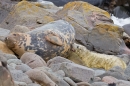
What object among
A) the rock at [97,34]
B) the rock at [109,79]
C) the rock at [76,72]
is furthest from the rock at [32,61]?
the rock at [97,34]

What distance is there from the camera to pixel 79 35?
858 cm

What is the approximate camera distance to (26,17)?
897 cm

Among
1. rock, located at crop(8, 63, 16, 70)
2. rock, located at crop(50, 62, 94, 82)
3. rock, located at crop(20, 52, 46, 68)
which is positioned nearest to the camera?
rock, located at crop(8, 63, 16, 70)

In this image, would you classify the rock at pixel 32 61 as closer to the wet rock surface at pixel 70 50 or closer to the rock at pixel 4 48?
the wet rock surface at pixel 70 50

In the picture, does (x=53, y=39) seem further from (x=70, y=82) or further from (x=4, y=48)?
(x=70, y=82)

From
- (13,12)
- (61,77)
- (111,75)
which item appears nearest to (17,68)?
(61,77)

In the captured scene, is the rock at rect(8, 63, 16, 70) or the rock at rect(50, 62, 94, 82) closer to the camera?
the rock at rect(8, 63, 16, 70)

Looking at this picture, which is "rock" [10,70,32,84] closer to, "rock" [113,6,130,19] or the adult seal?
the adult seal

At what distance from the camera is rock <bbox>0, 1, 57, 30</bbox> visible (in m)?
8.78

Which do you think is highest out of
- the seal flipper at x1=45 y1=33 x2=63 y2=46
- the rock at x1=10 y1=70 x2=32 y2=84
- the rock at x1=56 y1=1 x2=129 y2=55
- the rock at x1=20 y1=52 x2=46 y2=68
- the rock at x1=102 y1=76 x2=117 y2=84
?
the rock at x1=10 y1=70 x2=32 y2=84

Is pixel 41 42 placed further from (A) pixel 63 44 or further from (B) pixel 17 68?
(B) pixel 17 68

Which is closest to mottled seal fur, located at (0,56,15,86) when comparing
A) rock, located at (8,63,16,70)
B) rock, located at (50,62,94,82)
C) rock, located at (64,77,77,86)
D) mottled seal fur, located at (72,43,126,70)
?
rock, located at (8,63,16,70)

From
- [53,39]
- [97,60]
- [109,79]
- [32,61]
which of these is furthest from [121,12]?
[32,61]

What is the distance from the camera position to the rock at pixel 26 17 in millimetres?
8781
